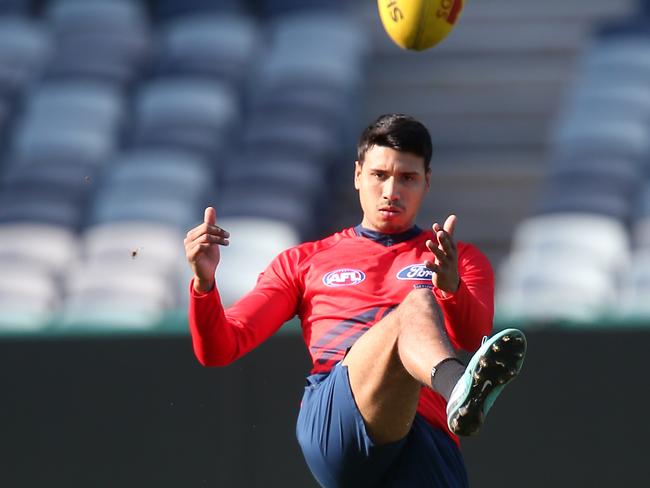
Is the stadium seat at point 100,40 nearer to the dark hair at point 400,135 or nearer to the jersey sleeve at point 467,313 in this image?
the dark hair at point 400,135

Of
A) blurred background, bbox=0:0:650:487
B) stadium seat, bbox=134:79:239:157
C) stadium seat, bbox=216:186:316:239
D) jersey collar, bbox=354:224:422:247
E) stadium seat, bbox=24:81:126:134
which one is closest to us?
jersey collar, bbox=354:224:422:247

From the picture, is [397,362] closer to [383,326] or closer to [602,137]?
[383,326]

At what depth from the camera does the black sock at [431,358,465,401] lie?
3.67 meters

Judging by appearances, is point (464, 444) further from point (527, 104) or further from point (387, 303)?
point (527, 104)

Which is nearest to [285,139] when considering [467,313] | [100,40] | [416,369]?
[100,40]

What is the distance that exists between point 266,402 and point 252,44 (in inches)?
242

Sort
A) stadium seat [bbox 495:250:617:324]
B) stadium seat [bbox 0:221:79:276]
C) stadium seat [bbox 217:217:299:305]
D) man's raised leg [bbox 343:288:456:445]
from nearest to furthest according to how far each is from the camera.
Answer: man's raised leg [bbox 343:288:456:445] → stadium seat [bbox 495:250:617:324] → stadium seat [bbox 217:217:299:305] → stadium seat [bbox 0:221:79:276]

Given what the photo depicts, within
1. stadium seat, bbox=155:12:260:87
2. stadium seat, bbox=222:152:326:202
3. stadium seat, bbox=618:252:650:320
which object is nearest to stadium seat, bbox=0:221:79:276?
stadium seat, bbox=222:152:326:202

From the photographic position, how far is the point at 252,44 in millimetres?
11555

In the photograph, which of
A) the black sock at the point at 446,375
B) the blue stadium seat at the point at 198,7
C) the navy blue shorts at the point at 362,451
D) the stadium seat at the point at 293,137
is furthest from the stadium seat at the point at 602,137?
the black sock at the point at 446,375

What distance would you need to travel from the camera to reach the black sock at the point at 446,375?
3.67 metres

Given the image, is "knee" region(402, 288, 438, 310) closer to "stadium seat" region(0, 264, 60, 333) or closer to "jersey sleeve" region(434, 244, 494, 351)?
"jersey sleeve" region(434, 244, 494, 351)

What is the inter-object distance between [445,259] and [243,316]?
767mm

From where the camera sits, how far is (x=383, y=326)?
3.98 meters
